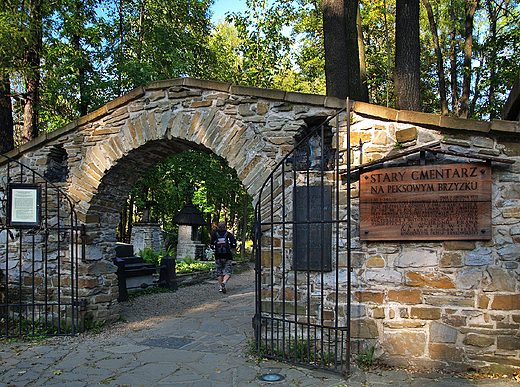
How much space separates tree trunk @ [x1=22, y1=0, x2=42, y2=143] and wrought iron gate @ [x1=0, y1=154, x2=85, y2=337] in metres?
3.10

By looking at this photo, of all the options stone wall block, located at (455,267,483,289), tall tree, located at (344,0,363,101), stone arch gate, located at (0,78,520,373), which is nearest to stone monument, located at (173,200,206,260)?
stone arch gate, located at (0,78,520,373)

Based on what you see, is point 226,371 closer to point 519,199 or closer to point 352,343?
point 352,343

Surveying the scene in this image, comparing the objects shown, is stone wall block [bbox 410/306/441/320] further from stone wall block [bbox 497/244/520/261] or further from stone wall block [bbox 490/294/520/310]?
stone wall block [bbox 497/244/520/261]

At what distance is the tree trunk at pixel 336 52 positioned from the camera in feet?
19.7

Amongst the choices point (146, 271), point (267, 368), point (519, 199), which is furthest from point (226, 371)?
point (146, 271)

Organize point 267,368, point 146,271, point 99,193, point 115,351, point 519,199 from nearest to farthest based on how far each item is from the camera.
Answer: point 519,199
point 267,368
point 115,351
point 99,193
point 146,271

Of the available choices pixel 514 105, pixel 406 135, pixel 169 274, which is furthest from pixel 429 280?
pixel 169 274

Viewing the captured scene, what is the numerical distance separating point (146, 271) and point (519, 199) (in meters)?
7.76

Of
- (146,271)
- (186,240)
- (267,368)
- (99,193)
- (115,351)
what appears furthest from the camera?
(186,240)

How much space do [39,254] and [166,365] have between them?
10.1ft

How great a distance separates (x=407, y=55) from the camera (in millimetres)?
6539

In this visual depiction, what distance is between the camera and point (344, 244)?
456 cm

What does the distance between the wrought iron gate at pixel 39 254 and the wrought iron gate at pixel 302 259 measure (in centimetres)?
272

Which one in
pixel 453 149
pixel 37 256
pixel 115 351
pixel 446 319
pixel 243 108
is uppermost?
pixel 243 108
